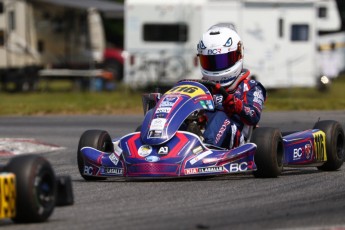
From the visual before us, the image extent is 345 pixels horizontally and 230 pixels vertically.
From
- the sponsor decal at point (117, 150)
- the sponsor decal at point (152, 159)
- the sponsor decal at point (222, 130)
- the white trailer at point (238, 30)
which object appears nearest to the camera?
the sponsor decal at point (152, 159)

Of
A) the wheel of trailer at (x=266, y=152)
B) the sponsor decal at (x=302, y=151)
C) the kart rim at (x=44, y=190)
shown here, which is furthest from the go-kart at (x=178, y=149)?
the kart rim at (x=44, y=190)

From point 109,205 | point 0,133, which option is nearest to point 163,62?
point 0,133

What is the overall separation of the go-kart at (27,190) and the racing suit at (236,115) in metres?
2.96

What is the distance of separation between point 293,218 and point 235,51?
3.51 meters

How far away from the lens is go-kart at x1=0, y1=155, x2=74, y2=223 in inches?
240

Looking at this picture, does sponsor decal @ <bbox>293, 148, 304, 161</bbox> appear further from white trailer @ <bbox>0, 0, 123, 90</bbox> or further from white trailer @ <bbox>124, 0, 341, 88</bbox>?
white trailer @ <bbox>0, 0, 123, 90</bbox>

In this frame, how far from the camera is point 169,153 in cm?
857

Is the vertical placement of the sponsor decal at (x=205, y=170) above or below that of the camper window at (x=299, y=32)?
above

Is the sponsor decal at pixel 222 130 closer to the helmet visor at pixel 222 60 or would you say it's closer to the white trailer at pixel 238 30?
the helmet visor at pixel 222 60

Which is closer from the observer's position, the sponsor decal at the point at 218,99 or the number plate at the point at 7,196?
the number plate at the point at 7,196

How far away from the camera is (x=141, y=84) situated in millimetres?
27188

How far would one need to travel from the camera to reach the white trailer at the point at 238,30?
2584 centimetres

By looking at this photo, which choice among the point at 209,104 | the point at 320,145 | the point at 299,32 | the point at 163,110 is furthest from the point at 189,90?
the point at 299,32

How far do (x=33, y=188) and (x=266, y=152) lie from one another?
3043mm
